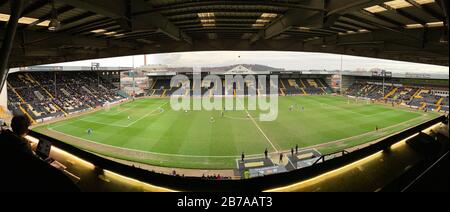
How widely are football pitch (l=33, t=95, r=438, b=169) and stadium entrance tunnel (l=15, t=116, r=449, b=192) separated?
11662 millimetres

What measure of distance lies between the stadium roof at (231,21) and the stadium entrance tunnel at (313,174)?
2.35 m

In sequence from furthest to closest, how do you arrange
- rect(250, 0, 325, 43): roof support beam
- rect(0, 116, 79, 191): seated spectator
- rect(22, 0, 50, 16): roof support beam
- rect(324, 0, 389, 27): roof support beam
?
rect(250, 0, 325, 43): roof support beam, rect(22, 0, 50, 16): roof support beam, rect(324, 0, 389, 27): roof support beam, rect(0, 116, 79, 191): seated spectator

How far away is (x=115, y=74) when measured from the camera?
5919 cm

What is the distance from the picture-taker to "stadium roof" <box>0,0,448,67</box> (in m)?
6.34

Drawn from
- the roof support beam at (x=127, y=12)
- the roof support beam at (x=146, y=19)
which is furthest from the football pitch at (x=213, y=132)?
the roof support beam at (x=127, y=12)

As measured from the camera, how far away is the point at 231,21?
960 cm

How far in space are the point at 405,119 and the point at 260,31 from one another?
29.3m

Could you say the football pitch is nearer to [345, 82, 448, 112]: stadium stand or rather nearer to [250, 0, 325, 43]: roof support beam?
[345, 82, 448, 112]: stadium stand

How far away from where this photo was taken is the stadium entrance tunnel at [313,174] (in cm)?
281

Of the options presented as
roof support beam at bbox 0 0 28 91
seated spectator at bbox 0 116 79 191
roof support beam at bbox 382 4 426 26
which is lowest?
seated spectator at bbox 0 116 79 191

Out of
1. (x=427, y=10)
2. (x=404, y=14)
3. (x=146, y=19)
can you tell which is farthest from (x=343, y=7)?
(x=146, y=19)

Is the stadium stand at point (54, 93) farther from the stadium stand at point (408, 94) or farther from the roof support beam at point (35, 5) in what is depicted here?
the stadium stand at point (408, 94)

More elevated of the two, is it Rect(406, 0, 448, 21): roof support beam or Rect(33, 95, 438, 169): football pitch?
→ Rect(406, 0, 448, 21): roof support beam

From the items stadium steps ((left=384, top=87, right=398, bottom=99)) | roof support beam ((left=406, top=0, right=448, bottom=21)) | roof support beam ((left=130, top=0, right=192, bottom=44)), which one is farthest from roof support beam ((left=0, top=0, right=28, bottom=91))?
stadium steps ((left=384, top=87, right=398, bottom=99))
